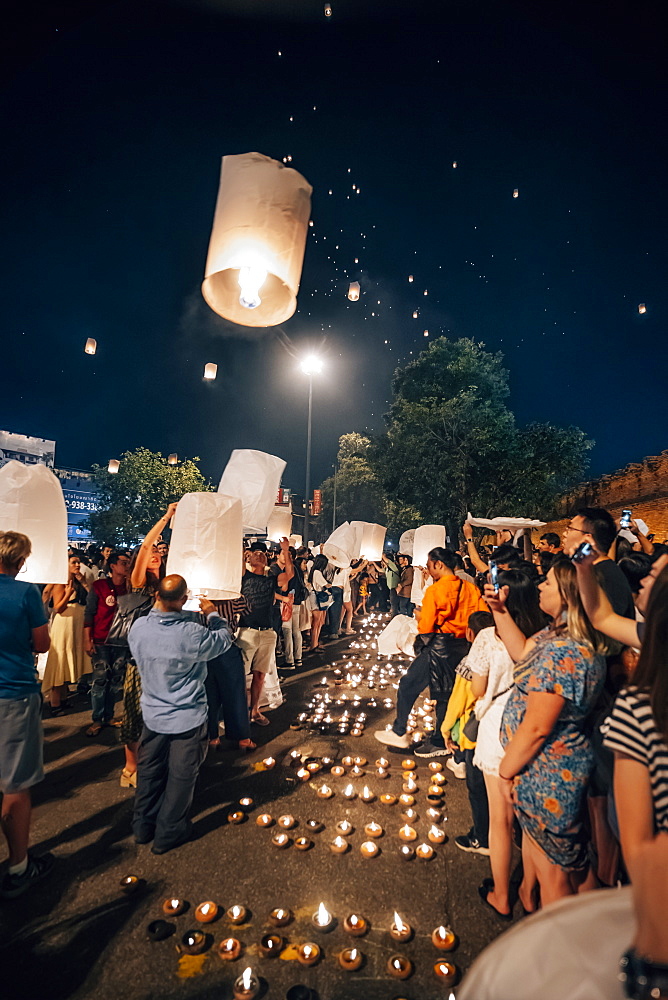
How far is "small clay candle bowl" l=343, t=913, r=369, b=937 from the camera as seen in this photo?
8.91ft

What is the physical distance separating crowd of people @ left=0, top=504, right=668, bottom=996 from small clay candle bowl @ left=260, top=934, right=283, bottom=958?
4.08 ft

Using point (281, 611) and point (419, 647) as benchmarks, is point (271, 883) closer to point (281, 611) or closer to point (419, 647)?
point (419, 647)

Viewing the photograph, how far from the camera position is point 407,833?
3.74 meters

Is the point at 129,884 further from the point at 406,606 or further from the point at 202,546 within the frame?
the point at 406,606

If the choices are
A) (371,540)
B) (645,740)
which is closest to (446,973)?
(645,740)

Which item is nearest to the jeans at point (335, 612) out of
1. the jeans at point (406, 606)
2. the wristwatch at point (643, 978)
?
the jeans at point (406, 606)

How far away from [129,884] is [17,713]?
4.64 feet

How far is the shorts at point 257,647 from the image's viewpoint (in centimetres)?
589

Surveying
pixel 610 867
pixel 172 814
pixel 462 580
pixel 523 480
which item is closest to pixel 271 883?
pixel 172 814

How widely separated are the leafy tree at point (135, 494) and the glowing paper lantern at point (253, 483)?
38.7 metres

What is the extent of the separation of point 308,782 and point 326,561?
635cm

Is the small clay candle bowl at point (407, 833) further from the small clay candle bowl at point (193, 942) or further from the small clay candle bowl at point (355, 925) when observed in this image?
the small clay candle bowl at point (193, 942)

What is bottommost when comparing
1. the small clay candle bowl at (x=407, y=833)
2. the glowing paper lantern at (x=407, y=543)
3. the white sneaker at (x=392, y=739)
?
the small clay candle bowl at (x=407, y=833)

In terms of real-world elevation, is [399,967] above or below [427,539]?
below
